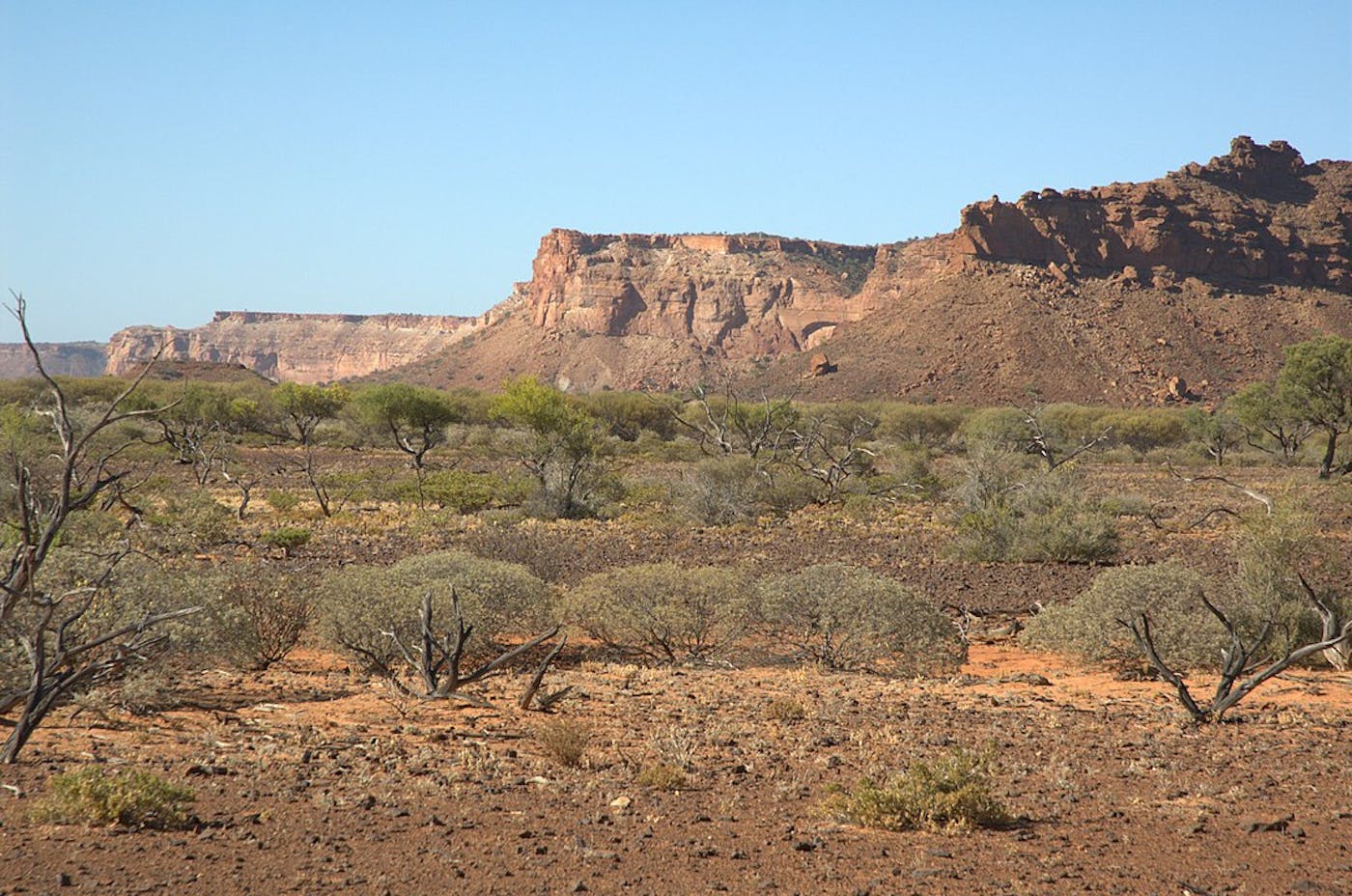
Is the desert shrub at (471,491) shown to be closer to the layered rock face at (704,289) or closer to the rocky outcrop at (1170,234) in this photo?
the rocky outcrop at (1170,234)

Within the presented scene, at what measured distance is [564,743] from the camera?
767 cm

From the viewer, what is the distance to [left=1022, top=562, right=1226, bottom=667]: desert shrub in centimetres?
1187

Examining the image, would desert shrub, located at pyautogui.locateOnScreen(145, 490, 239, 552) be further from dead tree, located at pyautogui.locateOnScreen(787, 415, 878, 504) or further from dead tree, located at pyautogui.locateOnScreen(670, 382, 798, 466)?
dead tree, located at pyautogui.locateOnScreen(787, 415, 878, 504)

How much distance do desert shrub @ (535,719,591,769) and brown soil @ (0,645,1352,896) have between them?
0.11m

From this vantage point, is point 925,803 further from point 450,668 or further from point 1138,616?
point 1138,616

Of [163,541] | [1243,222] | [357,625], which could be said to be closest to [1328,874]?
[357,625]

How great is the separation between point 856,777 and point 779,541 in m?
16.2

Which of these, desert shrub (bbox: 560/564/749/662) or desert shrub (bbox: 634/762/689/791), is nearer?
desert shrub (bbox: 634/762/689/791)

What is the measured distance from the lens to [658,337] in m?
139

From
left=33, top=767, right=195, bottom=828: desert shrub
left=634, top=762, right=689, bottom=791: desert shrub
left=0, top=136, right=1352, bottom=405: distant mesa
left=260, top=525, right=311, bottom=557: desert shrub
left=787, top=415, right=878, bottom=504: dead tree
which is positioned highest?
left=0, top=136, right=1352, bottom=405: distant mesa

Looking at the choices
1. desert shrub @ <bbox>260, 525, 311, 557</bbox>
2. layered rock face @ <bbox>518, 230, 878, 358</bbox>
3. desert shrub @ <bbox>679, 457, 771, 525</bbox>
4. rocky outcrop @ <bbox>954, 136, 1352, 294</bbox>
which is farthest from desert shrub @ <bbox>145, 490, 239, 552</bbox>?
layered rock face @ <bbox>518, 230, 878, 358</bbox>

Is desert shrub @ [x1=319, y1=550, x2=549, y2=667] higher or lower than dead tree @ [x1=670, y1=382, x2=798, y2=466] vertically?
lower

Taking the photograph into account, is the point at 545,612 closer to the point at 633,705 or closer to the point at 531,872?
the point at 633,705

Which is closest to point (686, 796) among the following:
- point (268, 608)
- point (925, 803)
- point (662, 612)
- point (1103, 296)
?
point (925, 803)
